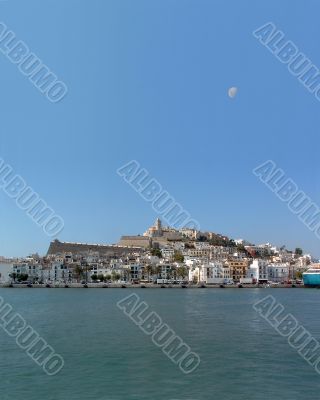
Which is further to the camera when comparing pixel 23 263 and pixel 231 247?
pixel 231 247

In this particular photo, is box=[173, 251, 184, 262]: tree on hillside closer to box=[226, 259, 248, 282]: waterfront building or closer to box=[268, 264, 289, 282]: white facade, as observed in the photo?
box=[226, 259, 248, 282]: waterfront building

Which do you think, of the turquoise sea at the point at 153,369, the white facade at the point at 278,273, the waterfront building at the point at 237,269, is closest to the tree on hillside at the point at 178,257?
the waterfront building at the point at 237,269

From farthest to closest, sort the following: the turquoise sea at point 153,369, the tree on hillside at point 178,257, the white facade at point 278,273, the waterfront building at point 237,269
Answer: the tree on hillside at point 178,257
the white facade at point 278,273
the waterfront building at point 237,269
the turquoise sea at point 153,369

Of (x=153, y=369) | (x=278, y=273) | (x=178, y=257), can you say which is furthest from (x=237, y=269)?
(x=153, y=369)

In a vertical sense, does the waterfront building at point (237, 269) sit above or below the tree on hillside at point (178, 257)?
above

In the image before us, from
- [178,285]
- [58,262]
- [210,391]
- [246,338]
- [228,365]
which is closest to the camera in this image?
[210,391]

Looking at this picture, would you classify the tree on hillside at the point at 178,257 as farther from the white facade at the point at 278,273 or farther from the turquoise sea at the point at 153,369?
the turquoise sea at the point at 153,369

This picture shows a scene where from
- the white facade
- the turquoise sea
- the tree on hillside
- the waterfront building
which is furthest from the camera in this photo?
the tree on hillside

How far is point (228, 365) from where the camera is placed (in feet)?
33.4

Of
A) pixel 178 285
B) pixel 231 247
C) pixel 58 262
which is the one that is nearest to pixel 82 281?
pixel 58 262

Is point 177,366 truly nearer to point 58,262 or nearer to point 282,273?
point 58,262

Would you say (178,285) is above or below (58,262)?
above

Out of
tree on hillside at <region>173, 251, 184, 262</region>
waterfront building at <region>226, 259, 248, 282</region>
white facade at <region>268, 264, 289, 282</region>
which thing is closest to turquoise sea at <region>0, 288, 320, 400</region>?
waterfront building at <region>226, 259, 248, 282</region>

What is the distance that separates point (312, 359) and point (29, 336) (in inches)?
288
